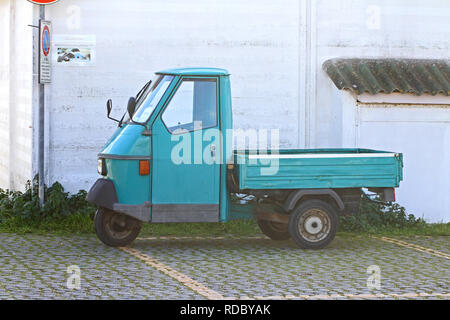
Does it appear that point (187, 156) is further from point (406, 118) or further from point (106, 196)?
point (406, 118)

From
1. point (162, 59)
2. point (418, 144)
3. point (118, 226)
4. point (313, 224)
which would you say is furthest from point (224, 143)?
point (418, 144)

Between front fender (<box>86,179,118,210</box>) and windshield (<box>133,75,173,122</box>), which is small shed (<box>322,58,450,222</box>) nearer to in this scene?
windshield (<box>133,75,173,122</box>)

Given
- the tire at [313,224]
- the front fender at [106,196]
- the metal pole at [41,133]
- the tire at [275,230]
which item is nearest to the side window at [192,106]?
the front fender at [106,196]

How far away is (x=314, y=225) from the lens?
11195 mm

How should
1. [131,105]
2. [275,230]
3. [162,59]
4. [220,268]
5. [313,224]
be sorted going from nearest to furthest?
[220,268], [131,105], [313,224], [275,230], [162,59]

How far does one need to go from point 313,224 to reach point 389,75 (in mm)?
4299

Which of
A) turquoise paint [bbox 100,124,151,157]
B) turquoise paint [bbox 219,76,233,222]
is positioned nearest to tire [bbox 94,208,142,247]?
turquoise paint [bbox 100,124,151,157]

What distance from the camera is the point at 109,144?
11.0 m

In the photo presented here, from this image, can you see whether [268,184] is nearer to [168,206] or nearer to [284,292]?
[168,206]

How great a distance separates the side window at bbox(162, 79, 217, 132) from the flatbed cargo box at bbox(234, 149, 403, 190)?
0.67m

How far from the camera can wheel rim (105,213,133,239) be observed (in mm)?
11070
